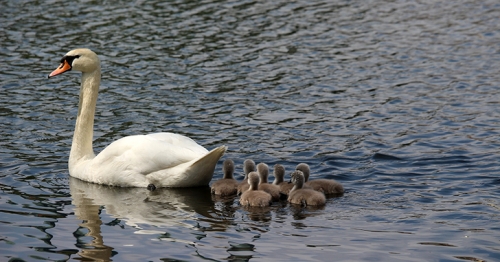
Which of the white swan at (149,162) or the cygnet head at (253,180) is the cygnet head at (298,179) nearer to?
the cygnet head at (253,180)

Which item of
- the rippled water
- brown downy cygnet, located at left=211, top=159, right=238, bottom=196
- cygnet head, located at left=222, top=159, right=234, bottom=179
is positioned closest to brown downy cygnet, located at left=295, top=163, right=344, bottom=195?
the rippled water

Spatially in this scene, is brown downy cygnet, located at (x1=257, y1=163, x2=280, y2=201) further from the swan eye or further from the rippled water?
the swan eye

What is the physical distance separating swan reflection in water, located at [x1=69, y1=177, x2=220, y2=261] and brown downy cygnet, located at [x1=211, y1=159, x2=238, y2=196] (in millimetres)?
164

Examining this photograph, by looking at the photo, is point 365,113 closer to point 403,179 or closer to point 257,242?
point 403,179

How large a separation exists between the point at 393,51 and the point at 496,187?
854cm

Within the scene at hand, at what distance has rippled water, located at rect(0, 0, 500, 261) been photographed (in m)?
8.94

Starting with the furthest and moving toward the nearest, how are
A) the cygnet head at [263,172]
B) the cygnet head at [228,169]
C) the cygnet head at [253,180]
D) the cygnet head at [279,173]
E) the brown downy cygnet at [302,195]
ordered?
the cygnet head at [228,169], the cygnet head at [279,173], the cygnet head at [263,172], the cygnet head at [253,180], the brown downy cygnet at [302,195]

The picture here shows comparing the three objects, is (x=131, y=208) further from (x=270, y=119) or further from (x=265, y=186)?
(x=270, y=119)

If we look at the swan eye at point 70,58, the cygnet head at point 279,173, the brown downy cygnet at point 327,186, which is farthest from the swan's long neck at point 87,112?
the brown downy cygnet at point 327,186

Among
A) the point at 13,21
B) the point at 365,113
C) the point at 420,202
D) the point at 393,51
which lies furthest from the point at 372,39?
the point at 420,202

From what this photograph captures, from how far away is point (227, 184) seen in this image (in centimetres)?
1064

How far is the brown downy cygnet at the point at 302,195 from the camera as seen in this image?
32.6 ft

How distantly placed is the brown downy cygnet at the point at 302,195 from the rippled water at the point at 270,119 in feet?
0.50

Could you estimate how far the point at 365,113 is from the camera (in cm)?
1449
